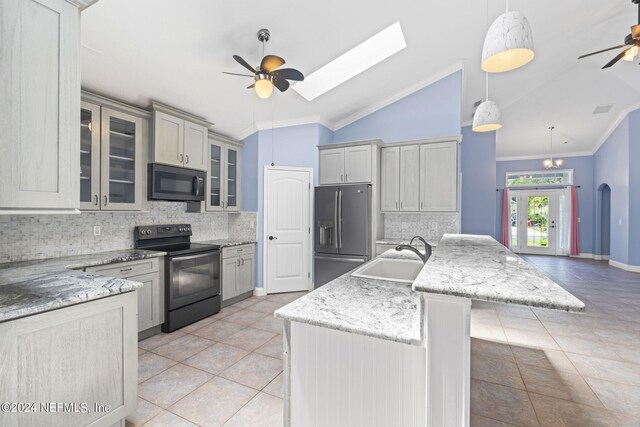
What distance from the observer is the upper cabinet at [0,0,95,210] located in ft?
4.35

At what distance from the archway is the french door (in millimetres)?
850

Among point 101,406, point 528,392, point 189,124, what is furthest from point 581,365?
point 189,124

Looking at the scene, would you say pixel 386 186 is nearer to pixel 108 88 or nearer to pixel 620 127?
pixel 108 88

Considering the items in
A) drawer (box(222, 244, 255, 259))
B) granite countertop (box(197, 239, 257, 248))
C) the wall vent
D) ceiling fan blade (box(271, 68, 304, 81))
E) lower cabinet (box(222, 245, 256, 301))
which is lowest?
lower cabinet (box(222, 245, 256, 301))

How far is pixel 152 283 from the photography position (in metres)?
2.94

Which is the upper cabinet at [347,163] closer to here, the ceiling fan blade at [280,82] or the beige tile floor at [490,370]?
the ceiling fan blade at [280,82]

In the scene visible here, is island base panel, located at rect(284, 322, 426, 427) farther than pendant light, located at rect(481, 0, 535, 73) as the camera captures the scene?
No

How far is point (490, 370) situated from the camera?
7.96 feet

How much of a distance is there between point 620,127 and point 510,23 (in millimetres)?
7683

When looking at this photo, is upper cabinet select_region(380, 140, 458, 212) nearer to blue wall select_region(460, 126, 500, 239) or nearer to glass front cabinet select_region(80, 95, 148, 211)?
blue wall select_region(460, 126, 500, 239)

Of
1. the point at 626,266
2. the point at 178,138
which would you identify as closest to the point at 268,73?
the point at 178,138

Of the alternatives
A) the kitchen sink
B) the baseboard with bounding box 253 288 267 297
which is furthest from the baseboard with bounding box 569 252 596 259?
the baseboard with bounding box 253 288 267 297

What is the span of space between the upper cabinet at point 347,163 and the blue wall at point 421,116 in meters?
0.74

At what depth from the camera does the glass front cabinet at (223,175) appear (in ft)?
13.4
